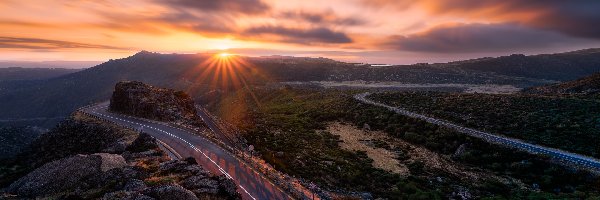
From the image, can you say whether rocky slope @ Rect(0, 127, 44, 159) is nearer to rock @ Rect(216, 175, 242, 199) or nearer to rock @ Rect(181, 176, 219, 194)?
rock @ Rect(181, 176, 219, 194)

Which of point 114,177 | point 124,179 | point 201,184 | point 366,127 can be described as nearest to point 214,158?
point 114,177

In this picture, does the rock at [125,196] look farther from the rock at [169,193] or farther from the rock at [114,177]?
the rock at [114,177]

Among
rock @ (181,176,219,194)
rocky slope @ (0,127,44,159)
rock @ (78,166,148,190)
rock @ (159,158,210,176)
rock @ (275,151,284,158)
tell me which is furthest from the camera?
rocky slope @ (0,127,44,159)

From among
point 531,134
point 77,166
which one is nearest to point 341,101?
point 531,134

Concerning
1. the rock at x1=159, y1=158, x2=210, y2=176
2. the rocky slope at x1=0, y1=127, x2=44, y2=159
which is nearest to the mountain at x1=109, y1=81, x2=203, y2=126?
the rock at x1=159, y1=158, x2=210, y2=176

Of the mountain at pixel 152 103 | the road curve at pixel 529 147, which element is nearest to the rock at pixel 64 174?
the mountain at pixel 152 103

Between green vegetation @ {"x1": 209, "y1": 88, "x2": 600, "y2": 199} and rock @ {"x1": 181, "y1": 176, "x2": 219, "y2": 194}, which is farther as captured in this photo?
green vegetation @ {"x1": 209, "y1": 88, "x2": 600, "y2": 199}

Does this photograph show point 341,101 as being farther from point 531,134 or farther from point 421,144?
point 531,134

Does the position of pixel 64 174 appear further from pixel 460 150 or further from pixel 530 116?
pixel 530 116
